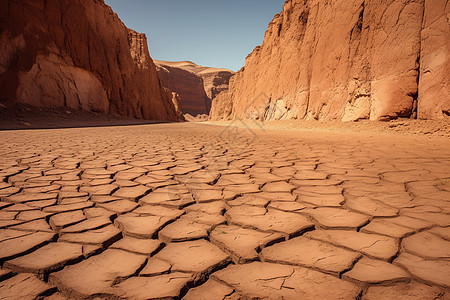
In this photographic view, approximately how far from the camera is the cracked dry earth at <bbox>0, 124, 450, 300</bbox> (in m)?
0.81

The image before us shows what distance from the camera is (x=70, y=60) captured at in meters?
12.5

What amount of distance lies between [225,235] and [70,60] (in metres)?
14.5

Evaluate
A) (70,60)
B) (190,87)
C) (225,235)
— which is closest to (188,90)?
(190,87)

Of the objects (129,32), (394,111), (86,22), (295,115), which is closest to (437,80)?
(394,111)

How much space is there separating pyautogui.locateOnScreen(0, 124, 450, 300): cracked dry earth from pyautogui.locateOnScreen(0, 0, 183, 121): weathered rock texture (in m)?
10.8

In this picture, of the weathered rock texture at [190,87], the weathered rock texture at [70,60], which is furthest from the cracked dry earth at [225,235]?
the weathered rock texture at [190,87]

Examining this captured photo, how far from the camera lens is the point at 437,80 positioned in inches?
223

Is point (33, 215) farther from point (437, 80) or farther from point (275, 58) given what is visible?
point (275, 58)

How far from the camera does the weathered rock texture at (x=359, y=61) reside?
5.89m

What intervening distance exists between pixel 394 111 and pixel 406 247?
264 inches

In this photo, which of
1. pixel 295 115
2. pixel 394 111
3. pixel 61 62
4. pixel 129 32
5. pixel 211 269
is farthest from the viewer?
pixel 129 32

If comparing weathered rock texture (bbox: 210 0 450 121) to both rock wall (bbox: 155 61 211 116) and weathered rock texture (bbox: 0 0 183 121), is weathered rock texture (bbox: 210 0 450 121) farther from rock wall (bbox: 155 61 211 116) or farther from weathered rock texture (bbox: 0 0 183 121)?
rock wall (bbox: 155 61 211 116)

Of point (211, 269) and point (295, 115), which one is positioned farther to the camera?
point (295, 115)

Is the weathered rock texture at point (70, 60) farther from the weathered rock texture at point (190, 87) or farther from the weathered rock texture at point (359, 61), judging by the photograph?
the weathered rock texture at point (190, 87)
